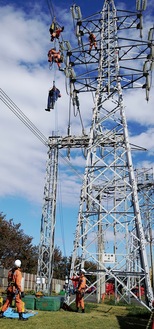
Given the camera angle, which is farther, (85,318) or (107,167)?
(107,167)

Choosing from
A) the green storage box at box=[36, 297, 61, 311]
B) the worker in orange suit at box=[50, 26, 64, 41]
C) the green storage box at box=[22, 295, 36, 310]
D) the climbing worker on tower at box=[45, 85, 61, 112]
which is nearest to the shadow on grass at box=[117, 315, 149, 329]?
the green storage box at box=[36, 297, 61, 311]

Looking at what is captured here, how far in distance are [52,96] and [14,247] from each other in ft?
100

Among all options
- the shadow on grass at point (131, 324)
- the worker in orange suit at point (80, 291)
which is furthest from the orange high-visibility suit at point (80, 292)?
the shadow on grass at point (131, 324)

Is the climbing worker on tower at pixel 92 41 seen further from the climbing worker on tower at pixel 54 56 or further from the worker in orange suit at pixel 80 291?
the worker in orange suit at pixel 80 291

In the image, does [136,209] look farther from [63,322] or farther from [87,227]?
[63,322]

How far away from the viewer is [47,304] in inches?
470

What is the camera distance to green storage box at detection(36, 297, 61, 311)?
11.9 meters

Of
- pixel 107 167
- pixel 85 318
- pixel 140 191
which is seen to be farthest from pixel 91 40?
pixel 140 191

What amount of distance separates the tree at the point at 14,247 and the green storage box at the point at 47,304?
29.6 meters

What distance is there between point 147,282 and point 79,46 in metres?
10.9

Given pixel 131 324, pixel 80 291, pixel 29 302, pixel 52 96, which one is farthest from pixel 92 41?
pixel 131 324

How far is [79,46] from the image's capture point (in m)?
16.0

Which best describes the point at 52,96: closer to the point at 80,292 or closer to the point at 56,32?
the point at 56,32

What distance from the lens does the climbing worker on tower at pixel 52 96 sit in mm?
16666
